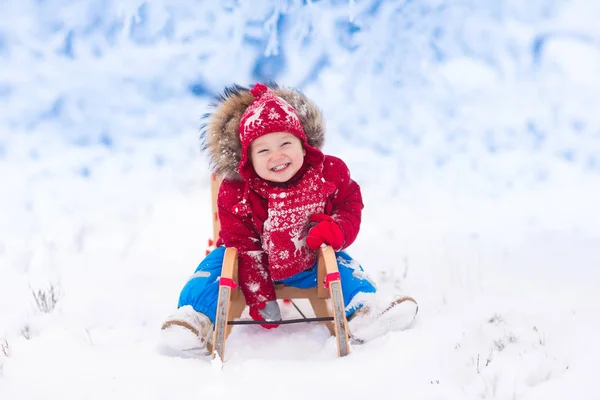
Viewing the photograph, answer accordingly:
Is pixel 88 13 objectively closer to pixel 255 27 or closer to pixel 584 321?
pixel 255 27

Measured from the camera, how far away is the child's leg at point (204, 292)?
2.15 meters

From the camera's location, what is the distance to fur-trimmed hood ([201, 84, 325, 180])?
2.24 m

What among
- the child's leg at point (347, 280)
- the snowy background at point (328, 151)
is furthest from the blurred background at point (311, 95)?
the child's leg at point (347, 280)

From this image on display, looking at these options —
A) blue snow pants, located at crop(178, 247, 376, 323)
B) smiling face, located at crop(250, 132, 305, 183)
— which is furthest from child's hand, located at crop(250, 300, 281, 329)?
smiling face, located at crop(250, 132, 305, 183)

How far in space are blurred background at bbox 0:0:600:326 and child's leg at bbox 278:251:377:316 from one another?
4.70ft

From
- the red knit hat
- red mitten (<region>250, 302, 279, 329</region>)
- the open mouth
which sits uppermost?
the red knit hat

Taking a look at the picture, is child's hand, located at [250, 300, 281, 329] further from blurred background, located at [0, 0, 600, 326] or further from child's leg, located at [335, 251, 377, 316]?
blurred background, located at [0, 0, 600, 326]

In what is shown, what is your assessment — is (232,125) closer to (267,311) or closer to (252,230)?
(252,230)

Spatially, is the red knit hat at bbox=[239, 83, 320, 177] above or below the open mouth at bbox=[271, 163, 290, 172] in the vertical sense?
above

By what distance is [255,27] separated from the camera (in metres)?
4.49

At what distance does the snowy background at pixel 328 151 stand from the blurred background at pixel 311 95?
0.02 m

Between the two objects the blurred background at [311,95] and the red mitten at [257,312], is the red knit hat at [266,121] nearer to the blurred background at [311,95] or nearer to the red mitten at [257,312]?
the red mitten at [257,312]

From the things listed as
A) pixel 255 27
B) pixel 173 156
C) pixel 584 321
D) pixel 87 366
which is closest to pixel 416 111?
pixel 255 27

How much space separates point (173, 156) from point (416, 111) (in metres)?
2.10
